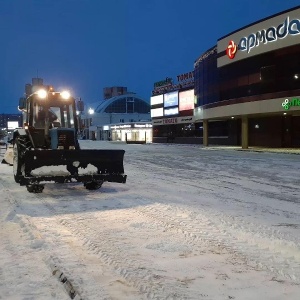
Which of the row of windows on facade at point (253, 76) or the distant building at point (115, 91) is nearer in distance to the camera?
the row of windows on facade at point (253, 76)

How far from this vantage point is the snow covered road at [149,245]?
400 cm

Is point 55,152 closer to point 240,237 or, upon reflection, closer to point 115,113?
point 240,237

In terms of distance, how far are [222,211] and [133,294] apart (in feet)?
14.3

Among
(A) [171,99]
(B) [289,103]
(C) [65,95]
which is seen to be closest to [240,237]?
(C) [65,95]

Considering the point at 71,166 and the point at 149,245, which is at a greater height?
the point at 71,166

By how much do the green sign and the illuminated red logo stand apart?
9.39 metres

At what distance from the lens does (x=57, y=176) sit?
959 centimetres

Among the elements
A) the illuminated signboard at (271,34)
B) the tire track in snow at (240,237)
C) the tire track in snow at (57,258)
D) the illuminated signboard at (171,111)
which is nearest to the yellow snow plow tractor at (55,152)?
the tire track in snow at (57,258)

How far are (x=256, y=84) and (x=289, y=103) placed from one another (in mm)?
8161

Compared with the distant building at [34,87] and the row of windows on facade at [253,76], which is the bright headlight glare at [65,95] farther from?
the row of windows on facade at [253,76]

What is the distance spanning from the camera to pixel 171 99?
68062mm

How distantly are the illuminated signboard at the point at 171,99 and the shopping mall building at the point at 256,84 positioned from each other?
1432 centimetres

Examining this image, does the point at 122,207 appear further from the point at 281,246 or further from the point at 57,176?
the point at 281,246

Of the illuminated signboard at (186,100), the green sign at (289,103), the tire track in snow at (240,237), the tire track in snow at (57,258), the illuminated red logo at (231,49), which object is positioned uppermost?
the illuminated red logo at (231,49)
